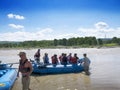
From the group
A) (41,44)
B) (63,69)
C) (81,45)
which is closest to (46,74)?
(63,69)

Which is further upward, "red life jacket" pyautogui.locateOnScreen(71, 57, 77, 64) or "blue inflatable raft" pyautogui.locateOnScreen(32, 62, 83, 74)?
"red life jacket" pyautogui.locateOnScreen(71, 57, 77, 64)

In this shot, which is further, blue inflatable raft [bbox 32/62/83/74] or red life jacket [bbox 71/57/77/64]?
red life jacket [bbox 71/57/77/64]

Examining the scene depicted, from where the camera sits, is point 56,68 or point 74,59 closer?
point 56,68

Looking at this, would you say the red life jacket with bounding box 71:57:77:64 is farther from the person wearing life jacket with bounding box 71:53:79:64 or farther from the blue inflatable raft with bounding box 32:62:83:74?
the blue inflatable raft with bounding box 32:62:83:74

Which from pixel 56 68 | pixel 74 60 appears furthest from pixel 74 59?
pixel 56 68

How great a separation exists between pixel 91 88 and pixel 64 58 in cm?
662

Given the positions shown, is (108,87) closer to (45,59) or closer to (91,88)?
(91,88)

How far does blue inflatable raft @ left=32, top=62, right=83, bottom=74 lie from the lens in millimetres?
19281

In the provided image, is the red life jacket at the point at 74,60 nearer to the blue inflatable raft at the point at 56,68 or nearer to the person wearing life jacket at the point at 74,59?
the person wearing life jacket at the point at 74,59

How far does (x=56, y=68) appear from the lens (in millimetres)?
19844

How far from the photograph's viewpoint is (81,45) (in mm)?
148750

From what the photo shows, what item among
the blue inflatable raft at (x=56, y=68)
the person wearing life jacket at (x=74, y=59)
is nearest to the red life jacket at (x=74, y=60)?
the person wearing life jacket at (x=74, y=59)

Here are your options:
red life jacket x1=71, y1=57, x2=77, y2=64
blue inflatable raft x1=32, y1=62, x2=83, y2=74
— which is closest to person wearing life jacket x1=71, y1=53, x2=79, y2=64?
red life jacket x1=71, y1=57, x2=77, y2=64

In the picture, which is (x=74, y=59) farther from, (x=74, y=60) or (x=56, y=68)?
(x=56, y=68)
